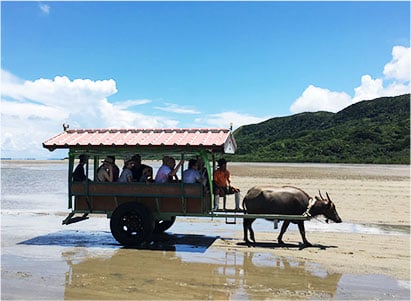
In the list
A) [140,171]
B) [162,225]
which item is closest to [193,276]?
[140,171]

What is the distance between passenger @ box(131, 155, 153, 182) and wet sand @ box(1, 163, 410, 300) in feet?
5.12

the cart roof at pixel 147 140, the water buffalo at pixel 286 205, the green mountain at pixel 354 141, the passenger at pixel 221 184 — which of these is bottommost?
the water buffalo at pixel 286 205

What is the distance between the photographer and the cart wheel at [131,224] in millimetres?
10102

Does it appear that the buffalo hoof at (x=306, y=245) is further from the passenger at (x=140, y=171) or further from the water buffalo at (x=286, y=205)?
the passenger at (x=140, y=171)

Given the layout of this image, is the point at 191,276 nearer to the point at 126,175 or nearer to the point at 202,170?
the point at 202,170

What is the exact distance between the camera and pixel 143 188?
10391 millimetres

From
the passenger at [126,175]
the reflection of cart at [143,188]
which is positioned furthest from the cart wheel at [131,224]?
the passenger at [126,175]

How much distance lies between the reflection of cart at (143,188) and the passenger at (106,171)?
0.17 metres

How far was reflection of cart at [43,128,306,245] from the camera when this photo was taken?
33.3 feet

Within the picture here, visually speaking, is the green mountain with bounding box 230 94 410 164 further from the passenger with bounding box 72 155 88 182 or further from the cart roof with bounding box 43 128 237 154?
the passenger with bounding box 72 155 88 182

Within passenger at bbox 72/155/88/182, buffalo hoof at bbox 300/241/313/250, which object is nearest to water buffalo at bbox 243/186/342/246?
buffalo hoof at bbox 300/241/313/250

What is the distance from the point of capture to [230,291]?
22.9 feet

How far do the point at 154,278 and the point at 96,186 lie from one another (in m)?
3.65

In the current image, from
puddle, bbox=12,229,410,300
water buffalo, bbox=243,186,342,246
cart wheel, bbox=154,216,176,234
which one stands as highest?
Result: water buffalo, bbox=243,186,342,246
